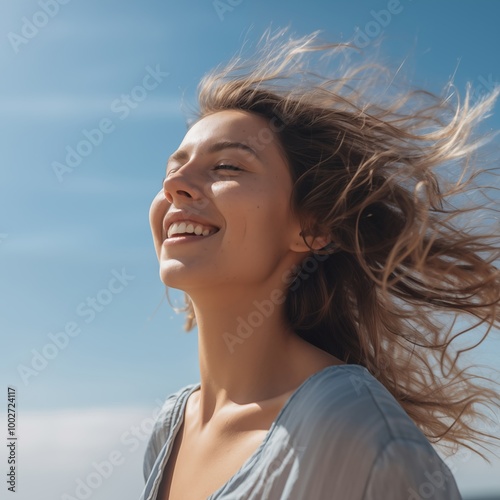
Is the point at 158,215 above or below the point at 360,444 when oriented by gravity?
above

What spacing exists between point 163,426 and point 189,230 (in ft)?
3.88

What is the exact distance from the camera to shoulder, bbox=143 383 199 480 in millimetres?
3754

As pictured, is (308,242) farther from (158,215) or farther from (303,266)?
(158,215)

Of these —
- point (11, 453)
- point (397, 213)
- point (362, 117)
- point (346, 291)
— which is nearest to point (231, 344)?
point (346, 291)

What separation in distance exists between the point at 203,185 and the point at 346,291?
2.95ft

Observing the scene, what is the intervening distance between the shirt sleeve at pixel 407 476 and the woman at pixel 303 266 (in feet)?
1.03

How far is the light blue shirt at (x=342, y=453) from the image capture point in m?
2.39

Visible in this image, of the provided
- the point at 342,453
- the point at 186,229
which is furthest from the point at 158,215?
the point at 342,453

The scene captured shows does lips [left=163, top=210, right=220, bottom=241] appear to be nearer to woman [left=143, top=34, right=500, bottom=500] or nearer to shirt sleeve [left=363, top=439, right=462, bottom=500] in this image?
woman [left=143, top=34, right=500, bottom=500]

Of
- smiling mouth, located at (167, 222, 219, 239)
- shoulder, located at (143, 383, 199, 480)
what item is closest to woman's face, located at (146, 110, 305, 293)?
smiling mouth, located at (167, 222, 219, 239)

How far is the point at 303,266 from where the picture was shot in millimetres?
3436

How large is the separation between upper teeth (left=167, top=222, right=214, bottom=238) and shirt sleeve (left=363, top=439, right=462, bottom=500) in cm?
123

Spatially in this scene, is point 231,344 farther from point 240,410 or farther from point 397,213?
point 397,213

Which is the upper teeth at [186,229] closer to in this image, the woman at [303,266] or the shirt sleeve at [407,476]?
the woman at [303,266]
